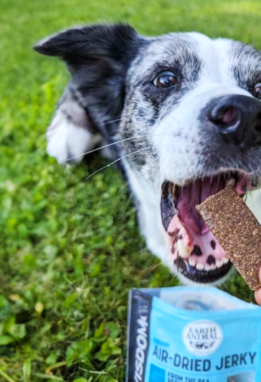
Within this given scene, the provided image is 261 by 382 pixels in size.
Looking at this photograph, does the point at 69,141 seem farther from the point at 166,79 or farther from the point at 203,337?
the point at 203,337

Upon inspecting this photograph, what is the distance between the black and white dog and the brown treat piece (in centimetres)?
16

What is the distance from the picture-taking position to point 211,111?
1.85 metres

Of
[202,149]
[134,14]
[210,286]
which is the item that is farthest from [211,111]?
[134,14]

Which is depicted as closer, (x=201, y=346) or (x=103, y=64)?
(x=201, y=346)

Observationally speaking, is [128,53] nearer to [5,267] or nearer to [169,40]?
[169,40]

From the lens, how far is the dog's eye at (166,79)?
7.95 ft

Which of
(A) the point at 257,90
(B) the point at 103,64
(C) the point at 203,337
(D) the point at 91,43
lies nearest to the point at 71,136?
(B) the point at 103,64

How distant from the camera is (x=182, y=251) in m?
2.12

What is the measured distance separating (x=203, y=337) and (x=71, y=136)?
7.14 feet

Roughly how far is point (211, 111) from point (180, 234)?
0.60 m

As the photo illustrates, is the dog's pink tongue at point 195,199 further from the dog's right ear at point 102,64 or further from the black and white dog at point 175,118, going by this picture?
the dog's right ear at point 102,64

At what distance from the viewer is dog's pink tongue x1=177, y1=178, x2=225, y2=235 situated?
7.09ft

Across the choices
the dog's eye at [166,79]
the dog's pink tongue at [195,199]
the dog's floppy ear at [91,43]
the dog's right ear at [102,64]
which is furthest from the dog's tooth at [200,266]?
the dog's floppy ear at [91,43]

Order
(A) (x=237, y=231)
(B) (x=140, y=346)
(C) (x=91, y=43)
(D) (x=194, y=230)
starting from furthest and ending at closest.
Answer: (C) (x=91, y=43) → (D) (x=194, y=230) → (B) (x=140, y=346) → (A) (x=237, y=231)
